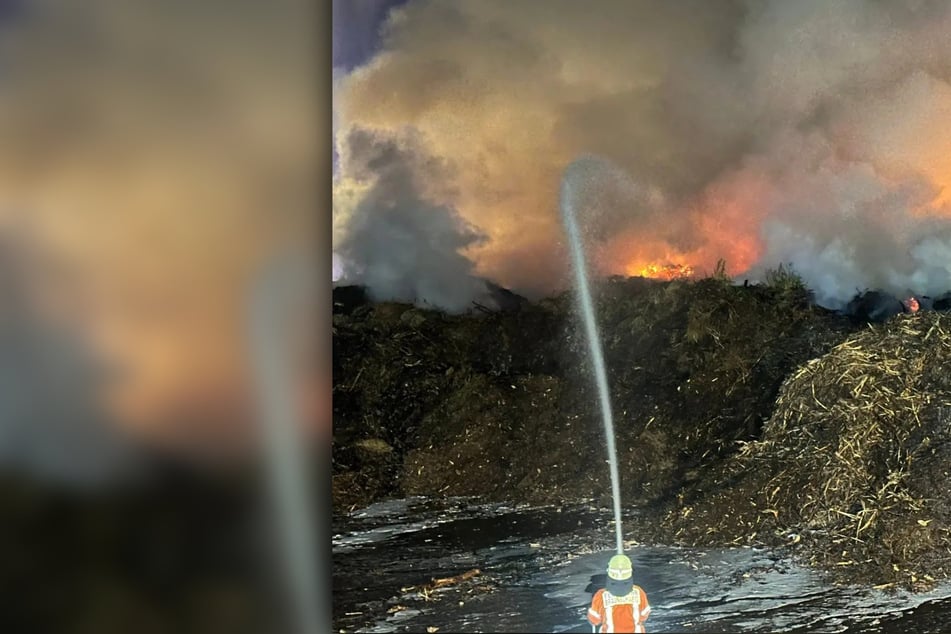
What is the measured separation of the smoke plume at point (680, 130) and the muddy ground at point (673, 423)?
107 millimetres

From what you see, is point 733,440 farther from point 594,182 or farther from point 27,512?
→ point 27,512

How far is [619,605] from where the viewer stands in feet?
4.14

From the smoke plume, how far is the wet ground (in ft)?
1.55

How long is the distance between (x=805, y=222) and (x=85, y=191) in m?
1.45

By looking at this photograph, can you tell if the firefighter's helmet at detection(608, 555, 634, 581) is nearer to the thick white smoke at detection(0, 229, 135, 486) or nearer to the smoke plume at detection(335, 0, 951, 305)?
the smoke plume at detection(335, 0, 951, 305)

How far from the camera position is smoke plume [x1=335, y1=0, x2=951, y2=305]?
4.51 ft

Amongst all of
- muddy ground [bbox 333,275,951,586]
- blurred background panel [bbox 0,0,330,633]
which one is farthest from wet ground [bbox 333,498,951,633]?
blurred background panel [bbox 0,0,330,633]

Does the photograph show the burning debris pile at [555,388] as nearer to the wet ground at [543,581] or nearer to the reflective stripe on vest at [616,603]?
the wet ground at [543,581]

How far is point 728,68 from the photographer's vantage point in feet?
4.65

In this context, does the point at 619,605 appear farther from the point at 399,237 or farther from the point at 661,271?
the point at 399,237

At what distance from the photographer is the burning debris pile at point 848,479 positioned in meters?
1.38

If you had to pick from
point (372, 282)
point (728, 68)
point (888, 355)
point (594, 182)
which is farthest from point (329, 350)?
point (888, 355)

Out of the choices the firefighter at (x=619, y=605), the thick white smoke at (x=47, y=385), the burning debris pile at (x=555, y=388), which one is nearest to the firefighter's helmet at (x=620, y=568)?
the firefighter at (x=619, y=605)

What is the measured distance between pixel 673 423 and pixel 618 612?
0.38 metres
